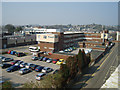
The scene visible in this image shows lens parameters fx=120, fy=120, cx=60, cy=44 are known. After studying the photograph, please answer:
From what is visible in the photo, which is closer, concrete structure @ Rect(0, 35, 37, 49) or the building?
the building

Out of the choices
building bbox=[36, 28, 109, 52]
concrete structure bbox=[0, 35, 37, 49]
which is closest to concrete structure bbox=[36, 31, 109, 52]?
building bbox=[36, 28, 109, 52]

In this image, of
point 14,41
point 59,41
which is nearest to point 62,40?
point 59,41

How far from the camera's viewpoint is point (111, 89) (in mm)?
2133

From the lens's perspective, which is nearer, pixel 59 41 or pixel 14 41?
pixel 59 41

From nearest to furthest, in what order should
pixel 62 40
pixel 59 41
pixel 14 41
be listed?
pixel 59 41 → pixel 62 40 → pixel 14 41

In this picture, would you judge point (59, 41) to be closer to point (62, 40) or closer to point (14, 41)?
point (62, 40)

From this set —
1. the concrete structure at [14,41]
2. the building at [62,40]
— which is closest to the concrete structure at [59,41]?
the building at [62,40]

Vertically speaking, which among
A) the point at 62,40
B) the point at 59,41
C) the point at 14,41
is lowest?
the point at 14,41

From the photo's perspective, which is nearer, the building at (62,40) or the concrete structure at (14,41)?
the building at (62,40)

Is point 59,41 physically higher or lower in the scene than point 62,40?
lower

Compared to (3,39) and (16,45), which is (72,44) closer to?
(16,45)

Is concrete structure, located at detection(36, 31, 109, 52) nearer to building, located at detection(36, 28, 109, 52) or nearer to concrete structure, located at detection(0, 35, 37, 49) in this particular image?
building, located at detection(36, 28, 109, 52)

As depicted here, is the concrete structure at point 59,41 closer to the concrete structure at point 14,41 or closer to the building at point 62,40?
the building at point 62,40

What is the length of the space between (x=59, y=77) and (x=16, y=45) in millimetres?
16551
